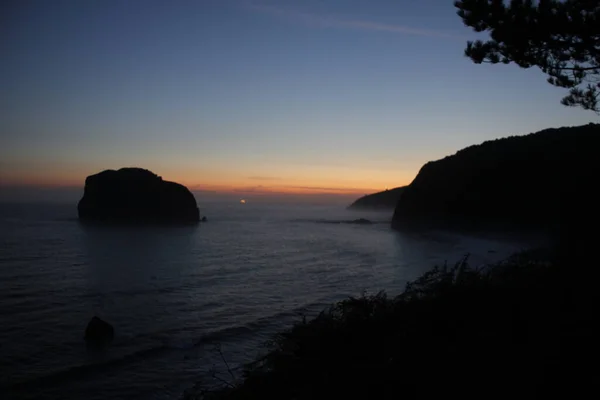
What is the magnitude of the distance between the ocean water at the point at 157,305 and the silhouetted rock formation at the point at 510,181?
18188 mm

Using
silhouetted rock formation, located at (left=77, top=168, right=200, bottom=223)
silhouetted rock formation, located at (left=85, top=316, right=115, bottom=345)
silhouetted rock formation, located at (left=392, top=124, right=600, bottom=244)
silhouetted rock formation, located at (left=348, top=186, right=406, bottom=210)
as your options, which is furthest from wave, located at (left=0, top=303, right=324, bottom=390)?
silhouetted rock formation, located at (left=348, top=186, right=406, bottom=210)

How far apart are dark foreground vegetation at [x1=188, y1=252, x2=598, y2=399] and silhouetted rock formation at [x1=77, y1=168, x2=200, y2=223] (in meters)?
86.6

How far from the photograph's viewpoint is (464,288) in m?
6.68

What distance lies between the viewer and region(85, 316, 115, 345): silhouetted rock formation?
1196 centimetres

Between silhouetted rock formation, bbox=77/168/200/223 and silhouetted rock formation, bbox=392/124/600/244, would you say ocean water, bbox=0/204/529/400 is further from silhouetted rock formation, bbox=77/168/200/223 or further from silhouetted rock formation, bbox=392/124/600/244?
silhouetted rock formation, bbox=77/168/200/223

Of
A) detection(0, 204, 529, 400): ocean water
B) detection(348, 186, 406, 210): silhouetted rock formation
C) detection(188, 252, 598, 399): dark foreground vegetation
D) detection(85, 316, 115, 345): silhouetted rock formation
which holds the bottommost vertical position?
detection(0, 204, 529, 400): ocean water

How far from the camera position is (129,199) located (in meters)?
85.3

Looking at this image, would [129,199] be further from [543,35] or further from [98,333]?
[543,35]

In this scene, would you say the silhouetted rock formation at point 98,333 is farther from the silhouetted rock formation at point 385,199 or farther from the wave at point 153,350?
the silhouetted rock formation at point 385,199

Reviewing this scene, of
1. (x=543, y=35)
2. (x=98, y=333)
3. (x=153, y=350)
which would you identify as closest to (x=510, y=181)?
(x=543, y=35)

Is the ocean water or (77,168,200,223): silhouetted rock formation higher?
(77,168,200,223): silhouetted rock formation

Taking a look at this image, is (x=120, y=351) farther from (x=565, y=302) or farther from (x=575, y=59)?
(x=575, y=59)

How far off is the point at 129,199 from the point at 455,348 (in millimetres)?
90025

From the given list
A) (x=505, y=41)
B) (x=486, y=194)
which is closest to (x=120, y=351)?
(x=505, y=41)
